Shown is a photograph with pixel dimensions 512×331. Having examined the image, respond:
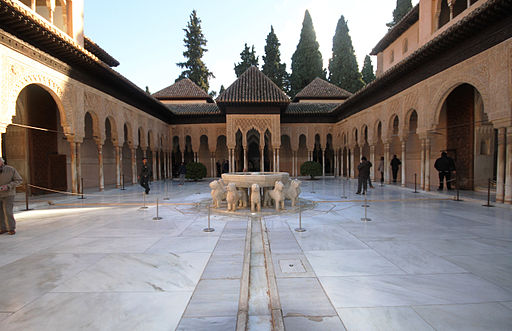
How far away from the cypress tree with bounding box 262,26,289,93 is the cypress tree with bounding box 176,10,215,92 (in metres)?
9.41

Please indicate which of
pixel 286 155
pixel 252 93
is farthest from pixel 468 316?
pixel 286 155

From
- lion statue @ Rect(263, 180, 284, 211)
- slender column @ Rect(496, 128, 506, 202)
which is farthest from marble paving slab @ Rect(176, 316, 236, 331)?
slender column @ Rect(496, 128, 506, 202)

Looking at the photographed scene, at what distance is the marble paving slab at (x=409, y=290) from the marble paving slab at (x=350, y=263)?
0.14m

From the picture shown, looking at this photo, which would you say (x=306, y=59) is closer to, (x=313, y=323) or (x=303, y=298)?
(x=303, y=298)

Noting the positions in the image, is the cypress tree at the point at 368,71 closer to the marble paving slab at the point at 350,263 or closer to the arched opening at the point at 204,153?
the arched opening at the point at 204,153

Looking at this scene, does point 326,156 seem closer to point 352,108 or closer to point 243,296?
point 352,108

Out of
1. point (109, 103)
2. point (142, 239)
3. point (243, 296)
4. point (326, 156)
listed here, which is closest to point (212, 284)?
point (243, 296)

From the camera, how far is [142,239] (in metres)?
4.73

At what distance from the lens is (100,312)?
2.40m

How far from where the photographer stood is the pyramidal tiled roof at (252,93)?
17.9m

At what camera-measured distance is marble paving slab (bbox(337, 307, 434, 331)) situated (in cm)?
214

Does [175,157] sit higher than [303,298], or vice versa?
[175,157]

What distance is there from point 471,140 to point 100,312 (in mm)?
14817

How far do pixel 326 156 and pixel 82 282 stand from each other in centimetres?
2454
